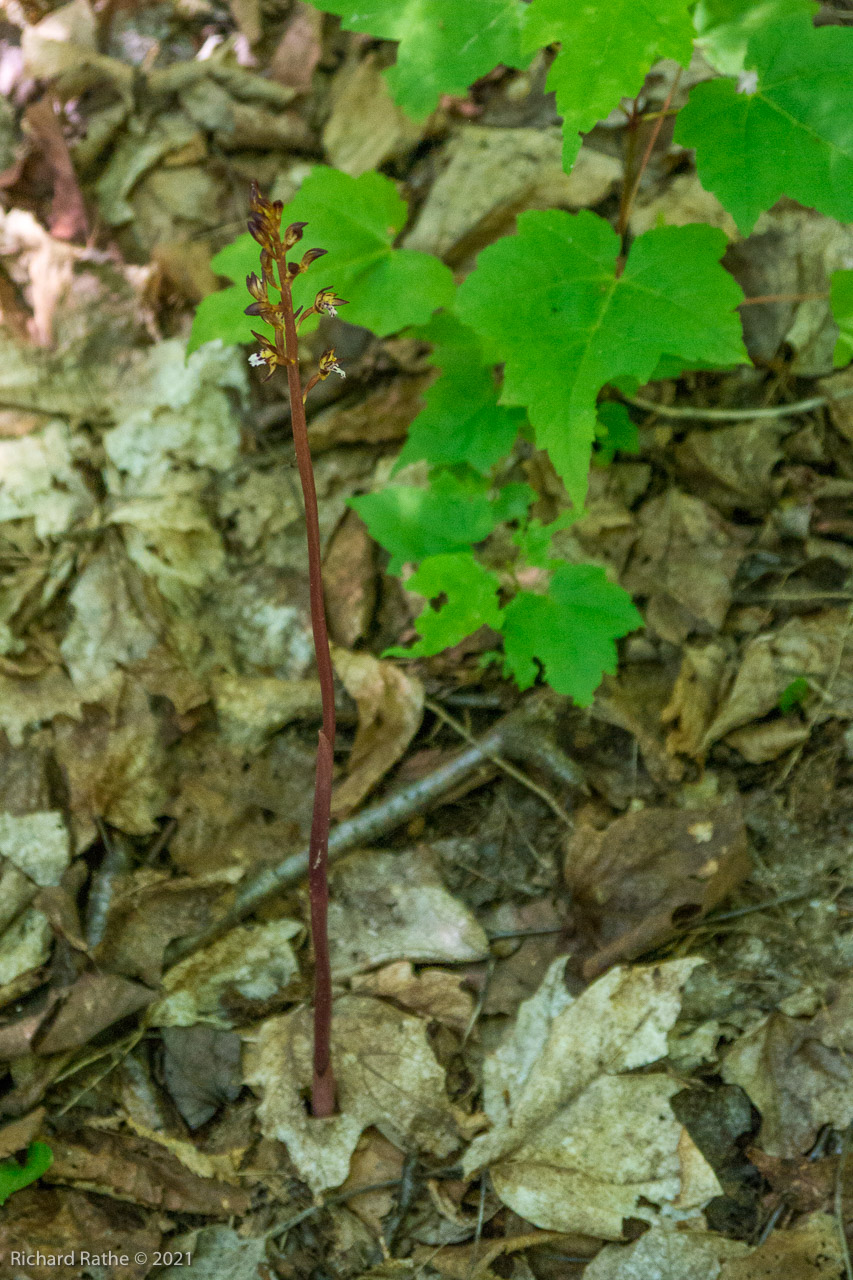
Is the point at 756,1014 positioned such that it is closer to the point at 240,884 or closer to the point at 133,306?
the point at 240,884

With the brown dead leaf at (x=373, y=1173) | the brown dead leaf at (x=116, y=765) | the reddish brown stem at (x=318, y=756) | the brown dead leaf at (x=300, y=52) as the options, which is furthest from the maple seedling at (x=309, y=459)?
the brown dead leaf at (x=300, y=52)

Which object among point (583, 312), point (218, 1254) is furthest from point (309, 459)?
point (218, 1254)

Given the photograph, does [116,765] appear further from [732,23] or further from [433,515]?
[732,23]

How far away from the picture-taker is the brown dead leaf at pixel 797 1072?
1.84m

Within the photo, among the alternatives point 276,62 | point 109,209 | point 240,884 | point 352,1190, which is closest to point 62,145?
point 109,209

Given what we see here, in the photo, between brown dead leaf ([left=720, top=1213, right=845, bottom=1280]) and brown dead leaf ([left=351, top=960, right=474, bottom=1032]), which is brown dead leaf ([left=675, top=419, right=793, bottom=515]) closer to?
brown dead leaf ([left=351, top=960, right=474, bottom=1032])

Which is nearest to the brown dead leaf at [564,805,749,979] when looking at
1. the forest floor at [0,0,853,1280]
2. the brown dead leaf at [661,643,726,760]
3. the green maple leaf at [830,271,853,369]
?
the forest floor at [0,0,853,1280]

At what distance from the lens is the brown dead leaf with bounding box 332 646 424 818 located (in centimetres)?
245

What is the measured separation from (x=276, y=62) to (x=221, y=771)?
9.23 feet

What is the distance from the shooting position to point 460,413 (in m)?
2.56

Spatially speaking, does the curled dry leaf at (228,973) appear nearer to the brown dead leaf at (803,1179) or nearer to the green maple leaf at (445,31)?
the brown dead leaf at (803,1179)

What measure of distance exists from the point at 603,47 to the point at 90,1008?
241 centimetres

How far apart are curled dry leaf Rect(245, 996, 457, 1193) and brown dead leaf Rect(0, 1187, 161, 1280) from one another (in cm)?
32

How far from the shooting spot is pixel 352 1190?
6.28ft
